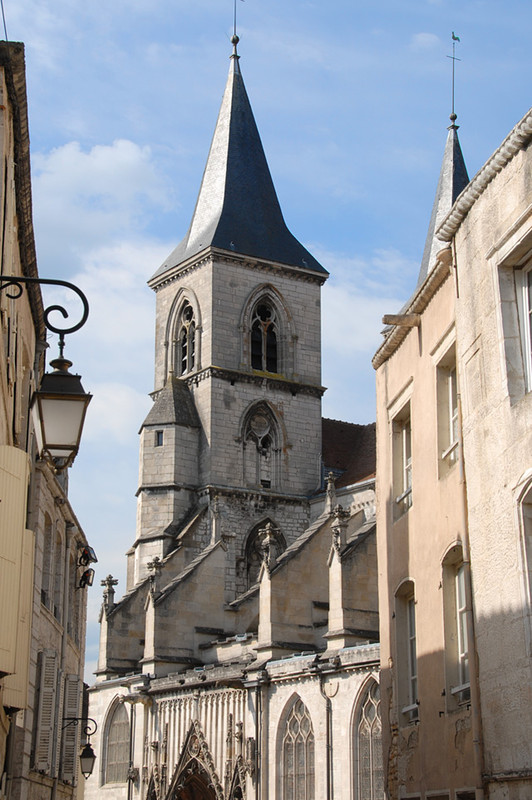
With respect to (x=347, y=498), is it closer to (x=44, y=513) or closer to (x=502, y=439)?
(x=44, y=513)

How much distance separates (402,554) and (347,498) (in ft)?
79.7

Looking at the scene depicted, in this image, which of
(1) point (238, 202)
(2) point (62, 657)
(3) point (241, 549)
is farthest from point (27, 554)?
(1) point (238, 202)

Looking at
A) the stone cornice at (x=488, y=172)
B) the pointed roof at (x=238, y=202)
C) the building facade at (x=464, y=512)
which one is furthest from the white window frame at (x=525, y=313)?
the pointed roof at (x=238, y=202)

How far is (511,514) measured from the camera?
8320mm

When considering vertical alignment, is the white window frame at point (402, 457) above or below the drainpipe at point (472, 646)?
above

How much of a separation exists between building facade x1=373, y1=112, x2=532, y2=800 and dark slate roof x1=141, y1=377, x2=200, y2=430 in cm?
2483

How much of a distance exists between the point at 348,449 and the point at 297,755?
16740 mm

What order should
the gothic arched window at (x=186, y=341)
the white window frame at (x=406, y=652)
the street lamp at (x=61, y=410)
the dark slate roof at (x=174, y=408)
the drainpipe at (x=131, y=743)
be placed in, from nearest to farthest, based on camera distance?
1. the street lamp at (x=61, y=410)
2. the white window frame at (x=406, y=652)
3. the drainpipe at (x=131, y=743)
4. the dark slate roof at (x=174, y=408)
5. the gothic arched window at (x=186, y=341)

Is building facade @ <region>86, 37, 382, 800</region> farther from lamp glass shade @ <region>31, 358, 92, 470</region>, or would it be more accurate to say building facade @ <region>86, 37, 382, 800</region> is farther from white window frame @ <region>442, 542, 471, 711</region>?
lamp glass shade @ <region>31, 358, 92, 470</region>

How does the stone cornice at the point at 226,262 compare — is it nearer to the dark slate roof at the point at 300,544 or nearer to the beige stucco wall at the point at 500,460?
the dark slate roof at the point at 300,544

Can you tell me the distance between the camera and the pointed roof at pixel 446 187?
31.8 m

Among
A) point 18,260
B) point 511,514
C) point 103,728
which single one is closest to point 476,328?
point 511,514

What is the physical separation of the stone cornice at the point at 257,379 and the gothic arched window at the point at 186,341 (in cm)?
74

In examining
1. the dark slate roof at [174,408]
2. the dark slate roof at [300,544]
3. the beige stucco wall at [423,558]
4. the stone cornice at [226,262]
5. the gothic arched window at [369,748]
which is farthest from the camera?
the stone cornice at [226,262]
